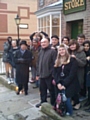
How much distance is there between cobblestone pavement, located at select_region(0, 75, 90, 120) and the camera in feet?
15.0

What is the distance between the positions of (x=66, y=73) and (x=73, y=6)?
445 centimetres

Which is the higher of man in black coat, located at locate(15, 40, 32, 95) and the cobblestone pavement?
man in black coat, located at locate(15, 40, 32, 95)

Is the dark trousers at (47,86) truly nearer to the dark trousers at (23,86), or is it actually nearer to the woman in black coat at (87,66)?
the woman in black coat at (87,66)

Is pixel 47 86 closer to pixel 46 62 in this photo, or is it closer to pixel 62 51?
pixel 46 62

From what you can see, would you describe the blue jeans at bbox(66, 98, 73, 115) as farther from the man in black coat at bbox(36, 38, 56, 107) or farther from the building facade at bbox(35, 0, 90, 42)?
the building facade at bbox(35, 0, 90, 42)

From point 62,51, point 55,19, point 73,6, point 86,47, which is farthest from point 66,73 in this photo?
point 55,19

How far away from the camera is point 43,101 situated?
511 centimetres

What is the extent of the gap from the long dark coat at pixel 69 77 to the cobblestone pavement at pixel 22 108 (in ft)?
2.06

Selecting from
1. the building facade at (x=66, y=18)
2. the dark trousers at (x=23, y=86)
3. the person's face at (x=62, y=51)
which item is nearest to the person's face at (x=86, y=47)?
the person's face at (x=62, y=51)

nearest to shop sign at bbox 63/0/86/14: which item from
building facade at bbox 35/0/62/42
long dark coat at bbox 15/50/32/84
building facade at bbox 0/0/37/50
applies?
building facade at bbox 35/0/62/42

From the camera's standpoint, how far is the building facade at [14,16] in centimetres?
2591

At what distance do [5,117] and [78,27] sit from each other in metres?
5.11

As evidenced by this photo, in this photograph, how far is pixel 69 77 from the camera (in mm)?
4141

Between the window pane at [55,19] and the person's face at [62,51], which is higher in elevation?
the window pane at [55,19]
